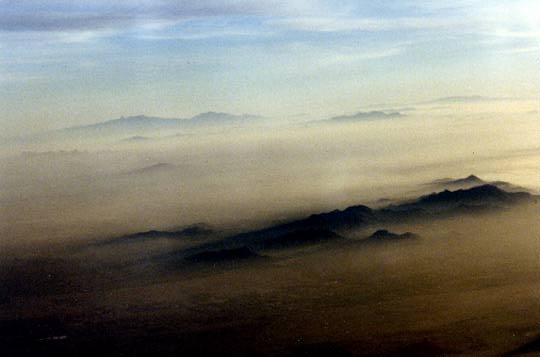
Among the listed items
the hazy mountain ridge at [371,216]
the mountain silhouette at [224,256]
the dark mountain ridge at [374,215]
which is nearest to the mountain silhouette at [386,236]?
the hazy mountain ridge at [371,216]

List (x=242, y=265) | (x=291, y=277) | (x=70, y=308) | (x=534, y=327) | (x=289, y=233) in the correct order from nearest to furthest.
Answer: (x=534, y=327) < (x=70, y=308) < (x=291, y=277) < (x=242, y=265) < (x=289, y=233)

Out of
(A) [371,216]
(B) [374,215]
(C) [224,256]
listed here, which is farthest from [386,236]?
(C) [224,256]

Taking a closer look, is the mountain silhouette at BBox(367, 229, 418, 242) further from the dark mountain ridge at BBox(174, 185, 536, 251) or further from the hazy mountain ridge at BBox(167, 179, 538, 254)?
the dark mountain ridge at BBox(174, 185, 536, 251)

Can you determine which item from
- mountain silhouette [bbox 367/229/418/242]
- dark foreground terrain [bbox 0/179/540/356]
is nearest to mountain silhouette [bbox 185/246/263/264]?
dark foreground terrain [bbox 0/179/540/356]

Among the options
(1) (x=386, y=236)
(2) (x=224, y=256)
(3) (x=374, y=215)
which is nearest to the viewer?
(2) (x=224, y=256)

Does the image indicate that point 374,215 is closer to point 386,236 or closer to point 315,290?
point 386,236

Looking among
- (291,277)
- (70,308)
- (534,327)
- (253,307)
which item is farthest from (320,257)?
(534,327)

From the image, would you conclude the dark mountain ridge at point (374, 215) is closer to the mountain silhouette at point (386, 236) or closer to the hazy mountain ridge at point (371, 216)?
the hazy mountain ridge at point (371, 216)

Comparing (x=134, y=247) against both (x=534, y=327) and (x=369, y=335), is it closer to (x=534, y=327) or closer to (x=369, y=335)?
(x=369, y=335)
